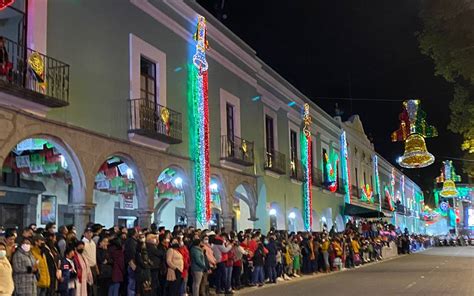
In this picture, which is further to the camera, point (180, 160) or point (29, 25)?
point (180, 160)

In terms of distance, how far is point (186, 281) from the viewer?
47.4 ft

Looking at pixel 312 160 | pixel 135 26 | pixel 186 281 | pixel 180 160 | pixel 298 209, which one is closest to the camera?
pixel 186 281

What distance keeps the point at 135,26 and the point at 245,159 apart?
795 centimetres

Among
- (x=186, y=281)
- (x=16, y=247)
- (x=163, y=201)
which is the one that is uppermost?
(x=163, y=201)

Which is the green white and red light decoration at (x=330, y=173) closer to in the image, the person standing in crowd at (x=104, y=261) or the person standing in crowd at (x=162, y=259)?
the person standing in crowd at (x=162, y=259)

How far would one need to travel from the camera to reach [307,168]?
30453 millimetres

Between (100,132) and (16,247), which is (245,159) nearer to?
(100,132)

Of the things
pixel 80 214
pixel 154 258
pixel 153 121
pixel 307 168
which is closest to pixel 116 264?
pixel 154 258

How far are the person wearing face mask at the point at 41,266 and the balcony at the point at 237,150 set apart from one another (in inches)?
426

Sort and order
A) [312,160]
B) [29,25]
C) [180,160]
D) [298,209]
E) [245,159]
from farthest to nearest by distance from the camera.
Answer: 1. [312,160]
2. [298,209]
3. [245,159]
4. [180,160]
5. [29,25]

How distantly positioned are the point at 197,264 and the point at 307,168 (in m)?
16.7

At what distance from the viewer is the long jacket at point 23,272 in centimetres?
982

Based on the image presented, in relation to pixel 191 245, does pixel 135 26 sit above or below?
above

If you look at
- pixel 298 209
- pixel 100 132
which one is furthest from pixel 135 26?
pixel 298 209
